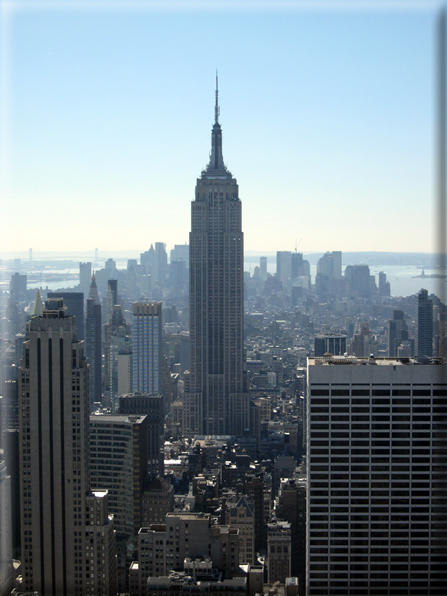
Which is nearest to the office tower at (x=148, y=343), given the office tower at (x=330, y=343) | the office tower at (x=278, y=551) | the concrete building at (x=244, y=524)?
the office tower at (x=330, y=343)

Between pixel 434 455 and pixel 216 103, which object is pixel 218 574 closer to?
pixel 434 455

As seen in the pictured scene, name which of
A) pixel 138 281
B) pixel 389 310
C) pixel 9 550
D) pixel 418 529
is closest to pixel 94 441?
pixel 9 550

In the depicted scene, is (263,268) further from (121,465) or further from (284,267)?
(121,465)

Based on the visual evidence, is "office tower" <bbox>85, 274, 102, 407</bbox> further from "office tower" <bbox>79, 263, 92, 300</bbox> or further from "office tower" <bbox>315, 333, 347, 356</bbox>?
"office tower" <bbox>315, 333, 347, 356</bbox>

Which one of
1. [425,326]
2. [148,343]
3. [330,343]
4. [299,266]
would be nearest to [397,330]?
[330,343]

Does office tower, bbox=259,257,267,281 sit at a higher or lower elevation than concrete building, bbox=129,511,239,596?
higher

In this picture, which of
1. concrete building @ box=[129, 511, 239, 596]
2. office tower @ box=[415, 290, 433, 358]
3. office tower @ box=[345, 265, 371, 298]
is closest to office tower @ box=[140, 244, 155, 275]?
office tower @ box=[345, 265, 371, 298]

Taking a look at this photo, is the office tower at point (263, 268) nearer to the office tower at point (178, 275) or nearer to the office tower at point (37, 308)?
the office tower at point (178, 275)
